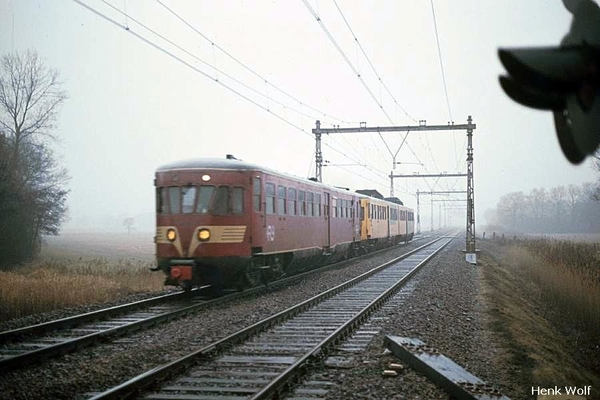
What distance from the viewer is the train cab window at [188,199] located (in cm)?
1383

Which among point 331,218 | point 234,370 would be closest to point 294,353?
point 234,370

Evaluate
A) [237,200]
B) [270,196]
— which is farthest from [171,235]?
[270,196]

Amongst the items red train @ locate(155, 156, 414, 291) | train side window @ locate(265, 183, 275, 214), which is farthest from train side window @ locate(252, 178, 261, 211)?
train side window @ locate(265, 183, 275, 214)

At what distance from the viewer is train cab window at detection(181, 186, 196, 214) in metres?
13.8

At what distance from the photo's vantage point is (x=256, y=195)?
47.8 ft

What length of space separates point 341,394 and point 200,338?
3543 millimetres

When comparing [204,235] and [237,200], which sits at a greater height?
[237,200]

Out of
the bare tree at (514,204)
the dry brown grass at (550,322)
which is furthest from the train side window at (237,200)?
the bare tree at (514,204)

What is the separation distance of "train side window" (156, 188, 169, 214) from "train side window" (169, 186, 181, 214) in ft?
0.43

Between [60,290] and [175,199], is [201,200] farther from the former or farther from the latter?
[60,290]

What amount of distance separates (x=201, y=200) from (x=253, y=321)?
415 cm

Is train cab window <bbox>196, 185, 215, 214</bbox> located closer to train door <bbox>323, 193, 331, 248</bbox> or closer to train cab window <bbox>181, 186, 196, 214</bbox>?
train cab window <bbox>181, 186, 196, 214</bbox>

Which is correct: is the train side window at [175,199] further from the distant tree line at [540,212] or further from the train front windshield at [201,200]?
the distant tree line at [540,212]

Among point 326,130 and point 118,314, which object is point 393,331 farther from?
point 326,130
